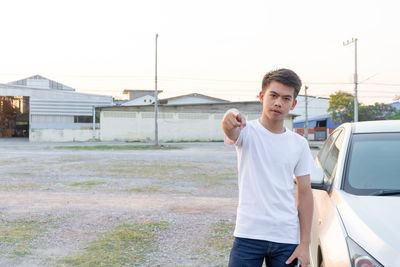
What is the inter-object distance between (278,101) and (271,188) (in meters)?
0.46

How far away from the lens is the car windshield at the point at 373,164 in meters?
2.96

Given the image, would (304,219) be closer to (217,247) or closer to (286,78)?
(286,78)

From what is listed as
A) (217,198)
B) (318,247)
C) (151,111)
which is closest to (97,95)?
(151,111)

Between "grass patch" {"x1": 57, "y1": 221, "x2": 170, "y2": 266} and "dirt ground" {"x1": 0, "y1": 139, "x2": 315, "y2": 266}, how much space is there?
9cm

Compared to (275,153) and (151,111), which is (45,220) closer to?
(275,153)

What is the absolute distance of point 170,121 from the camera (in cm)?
4672

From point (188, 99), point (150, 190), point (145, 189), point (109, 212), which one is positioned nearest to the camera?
point (109, 212)

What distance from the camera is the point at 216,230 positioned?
573cm

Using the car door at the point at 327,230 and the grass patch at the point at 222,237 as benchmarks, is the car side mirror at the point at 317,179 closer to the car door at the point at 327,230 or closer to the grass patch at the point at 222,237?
the car door at the point at 327,230

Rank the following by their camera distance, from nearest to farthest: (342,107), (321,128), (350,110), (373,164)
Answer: (373,164) → (350,110) → (342,107) → (321,128)

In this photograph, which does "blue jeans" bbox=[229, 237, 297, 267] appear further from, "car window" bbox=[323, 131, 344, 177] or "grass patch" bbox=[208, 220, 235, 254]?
"grass patch" bbox=[208, 220, 235, 254]

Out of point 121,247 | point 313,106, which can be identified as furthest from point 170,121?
point 121,247

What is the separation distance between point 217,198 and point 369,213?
20.0 feet

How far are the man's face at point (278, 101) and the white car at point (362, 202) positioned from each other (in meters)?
0.77
